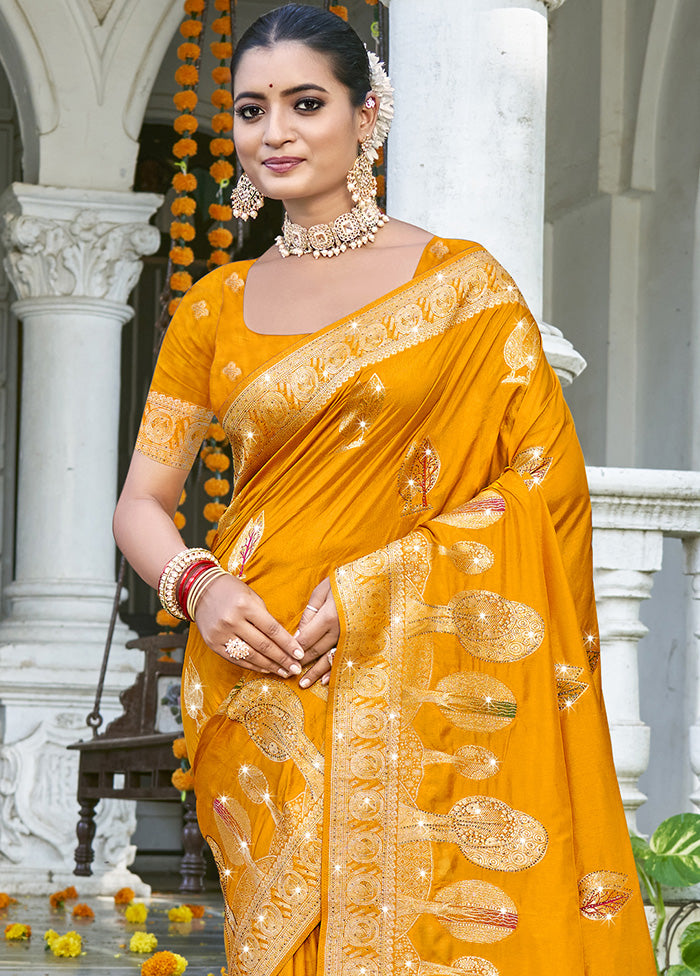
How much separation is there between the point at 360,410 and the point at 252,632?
338 mm

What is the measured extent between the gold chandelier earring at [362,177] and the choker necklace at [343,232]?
10 millimetres

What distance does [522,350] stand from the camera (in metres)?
2.14

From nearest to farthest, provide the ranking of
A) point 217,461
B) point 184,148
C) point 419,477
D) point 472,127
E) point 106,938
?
point 419,477, point 472,127, point 106,938, point 217,461, point 184,148

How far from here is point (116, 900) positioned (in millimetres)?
6117

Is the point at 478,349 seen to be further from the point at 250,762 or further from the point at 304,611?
the point at 250,762

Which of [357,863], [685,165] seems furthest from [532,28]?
[685,165]

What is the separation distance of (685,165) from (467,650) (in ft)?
17.8

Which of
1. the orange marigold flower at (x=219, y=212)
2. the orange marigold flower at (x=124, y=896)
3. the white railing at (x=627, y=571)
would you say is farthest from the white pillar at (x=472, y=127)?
the orange marigold flower at (x=124, y=896)

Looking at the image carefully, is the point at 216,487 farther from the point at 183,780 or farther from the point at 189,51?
the point at 189,51

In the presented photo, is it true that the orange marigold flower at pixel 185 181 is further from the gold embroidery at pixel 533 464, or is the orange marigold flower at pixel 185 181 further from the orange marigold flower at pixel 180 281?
the gold embroidery at pixel 533 464

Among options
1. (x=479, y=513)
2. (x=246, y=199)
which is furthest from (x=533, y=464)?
(x=246, y=199)

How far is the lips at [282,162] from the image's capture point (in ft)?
6.92

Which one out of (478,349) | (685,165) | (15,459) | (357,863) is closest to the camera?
(357,863)

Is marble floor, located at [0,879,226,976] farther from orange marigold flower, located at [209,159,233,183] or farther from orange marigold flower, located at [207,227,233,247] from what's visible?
orange marigold flower, located at [209,159,233,183]
